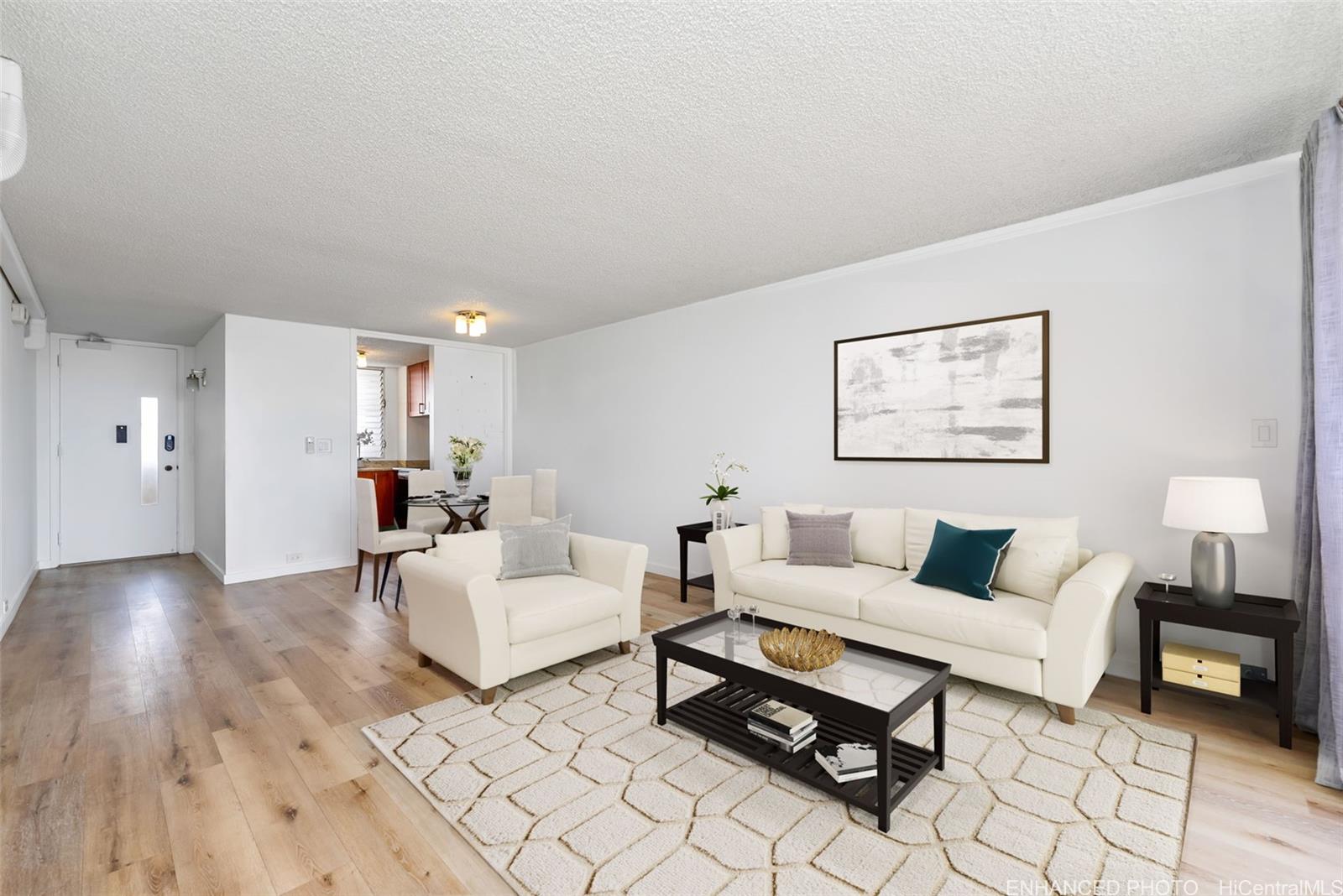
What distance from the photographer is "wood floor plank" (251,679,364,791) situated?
2344 mm

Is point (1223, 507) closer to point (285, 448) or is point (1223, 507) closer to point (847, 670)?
point (847, 670)

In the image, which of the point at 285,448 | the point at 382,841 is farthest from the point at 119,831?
the point at 285,448

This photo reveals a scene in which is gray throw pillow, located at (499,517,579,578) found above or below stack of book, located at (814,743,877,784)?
above

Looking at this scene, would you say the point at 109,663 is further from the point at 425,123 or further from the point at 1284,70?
the point at 1284,70

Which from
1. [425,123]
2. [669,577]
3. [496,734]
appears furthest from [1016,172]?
[669,577]

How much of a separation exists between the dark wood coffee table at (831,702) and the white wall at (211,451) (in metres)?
5.06

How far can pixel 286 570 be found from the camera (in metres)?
5.84

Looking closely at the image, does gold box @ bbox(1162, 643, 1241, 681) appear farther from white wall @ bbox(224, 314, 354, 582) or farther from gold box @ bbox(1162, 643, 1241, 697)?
white wall @ bbox(224, 314, 354, 582)

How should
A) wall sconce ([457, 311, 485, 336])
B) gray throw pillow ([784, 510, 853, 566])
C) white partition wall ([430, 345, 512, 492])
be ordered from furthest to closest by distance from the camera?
white partition wall ([430, 345, 512, 492])
wall sconce ([457, 311, 485, 336])
gray throw pillow ([784, 510, 853, 566])

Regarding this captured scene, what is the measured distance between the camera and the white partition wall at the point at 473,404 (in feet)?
23.0

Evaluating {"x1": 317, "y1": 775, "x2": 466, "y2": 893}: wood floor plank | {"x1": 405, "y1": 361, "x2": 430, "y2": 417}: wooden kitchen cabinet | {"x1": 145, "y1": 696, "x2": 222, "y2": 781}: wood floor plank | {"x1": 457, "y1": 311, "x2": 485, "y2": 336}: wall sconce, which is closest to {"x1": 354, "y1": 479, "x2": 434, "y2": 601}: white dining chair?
{"x1": 457, "y1": 311, "x2": 485, "y2": 336}: wall sconce

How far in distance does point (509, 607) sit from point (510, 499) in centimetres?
295

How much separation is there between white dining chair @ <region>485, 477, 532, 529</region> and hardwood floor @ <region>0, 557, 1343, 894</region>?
5.78 ft

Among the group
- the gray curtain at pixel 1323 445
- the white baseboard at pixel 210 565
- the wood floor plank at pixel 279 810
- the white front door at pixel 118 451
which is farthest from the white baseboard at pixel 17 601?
the gray curtain at pixel 1323 445
